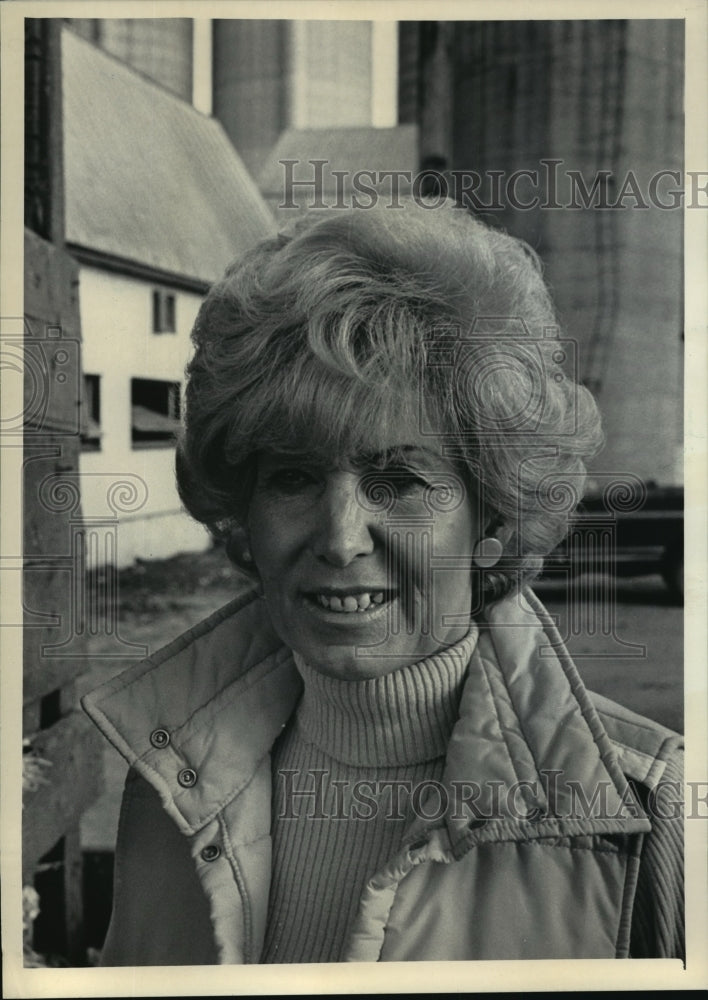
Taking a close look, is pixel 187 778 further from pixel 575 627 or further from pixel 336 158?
pixel 336 158

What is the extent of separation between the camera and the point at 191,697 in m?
1.56

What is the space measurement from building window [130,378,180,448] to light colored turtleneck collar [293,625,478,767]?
1.53 ft

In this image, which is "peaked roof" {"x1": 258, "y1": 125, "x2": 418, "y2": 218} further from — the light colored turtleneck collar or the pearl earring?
the light colored turtleneck collar

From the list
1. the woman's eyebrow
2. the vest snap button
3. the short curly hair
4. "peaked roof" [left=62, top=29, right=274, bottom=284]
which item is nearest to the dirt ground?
the short curly hair

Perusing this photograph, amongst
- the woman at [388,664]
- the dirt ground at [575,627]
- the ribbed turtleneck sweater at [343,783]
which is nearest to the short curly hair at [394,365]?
the woman at [388,664]

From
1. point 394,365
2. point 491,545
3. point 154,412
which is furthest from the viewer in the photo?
point 154,412

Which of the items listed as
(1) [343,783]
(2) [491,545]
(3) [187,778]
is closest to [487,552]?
(2) [491,545]

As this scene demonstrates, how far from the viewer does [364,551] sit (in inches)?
57.6

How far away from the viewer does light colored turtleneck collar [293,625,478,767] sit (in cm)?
146

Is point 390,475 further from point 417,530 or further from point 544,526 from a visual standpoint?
point 544,526

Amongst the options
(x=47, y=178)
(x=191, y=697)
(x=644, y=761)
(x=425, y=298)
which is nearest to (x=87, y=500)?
(x=191, y=697)

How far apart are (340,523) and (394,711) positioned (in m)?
0.30

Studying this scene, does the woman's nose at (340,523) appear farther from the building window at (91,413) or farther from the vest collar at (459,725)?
the building window at (91,413)

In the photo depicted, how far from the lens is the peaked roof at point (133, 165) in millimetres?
1649
